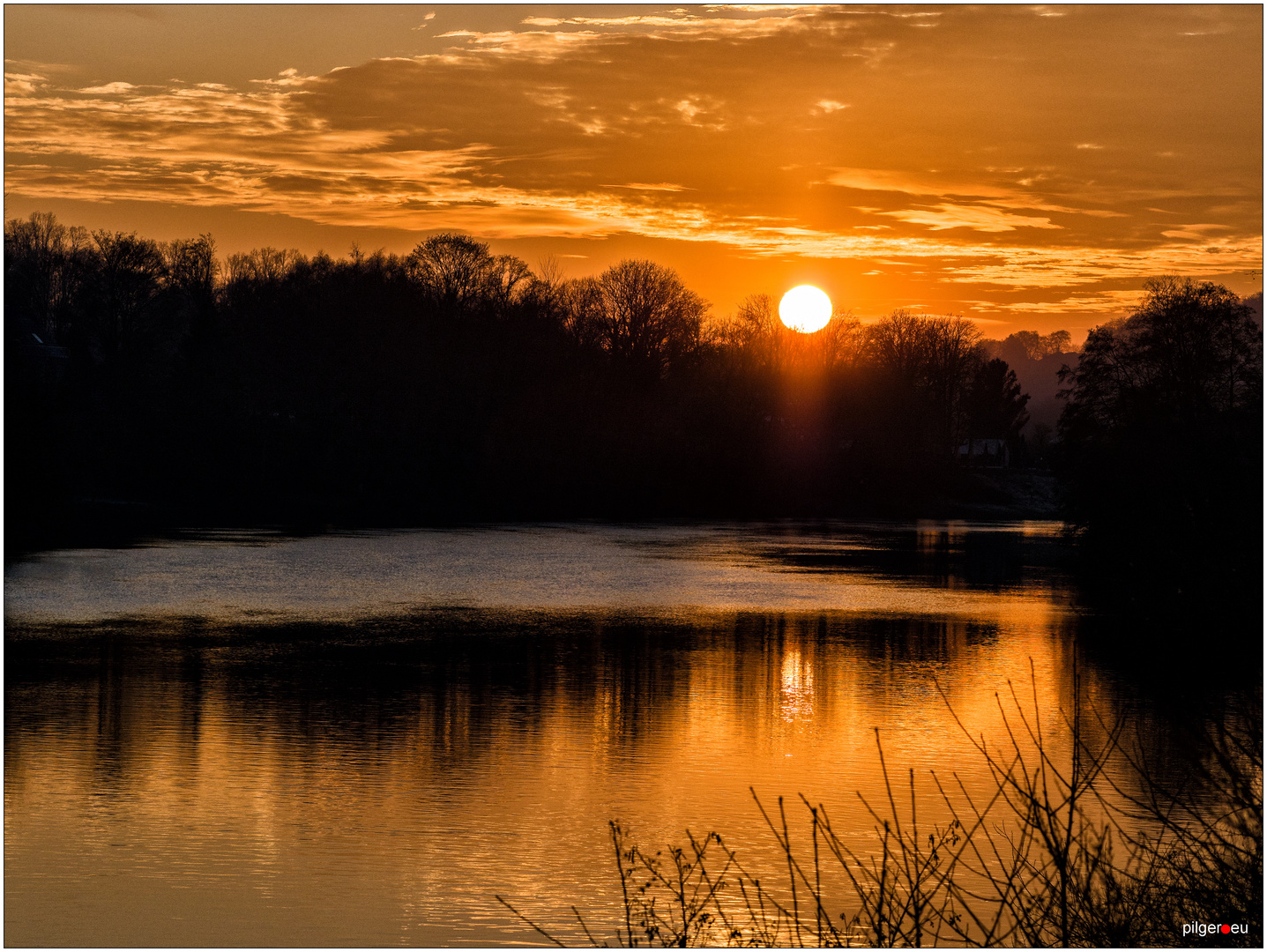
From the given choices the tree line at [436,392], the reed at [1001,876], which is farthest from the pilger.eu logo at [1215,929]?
the tree line at [436,392]

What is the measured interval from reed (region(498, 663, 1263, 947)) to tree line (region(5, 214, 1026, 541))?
5018 centimetres

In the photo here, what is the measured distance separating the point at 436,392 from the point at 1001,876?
65.6 m

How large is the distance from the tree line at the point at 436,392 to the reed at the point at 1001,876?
50.2m

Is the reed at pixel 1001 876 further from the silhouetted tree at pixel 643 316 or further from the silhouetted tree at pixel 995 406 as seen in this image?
the silhouetted tree at pixel 995 406

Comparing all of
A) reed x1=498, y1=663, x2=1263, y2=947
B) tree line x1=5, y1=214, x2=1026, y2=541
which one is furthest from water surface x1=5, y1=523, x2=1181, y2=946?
tree line x1=5, y1=214, x2=1026, y2=541

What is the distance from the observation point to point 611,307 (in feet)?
275

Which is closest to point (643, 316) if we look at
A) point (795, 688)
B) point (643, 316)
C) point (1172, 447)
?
point (643, 316)

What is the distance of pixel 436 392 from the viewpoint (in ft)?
244

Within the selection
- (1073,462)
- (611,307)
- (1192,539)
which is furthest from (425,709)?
(611,307)

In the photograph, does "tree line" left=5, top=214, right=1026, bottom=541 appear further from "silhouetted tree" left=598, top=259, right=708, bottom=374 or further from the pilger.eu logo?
the pilger.eu logo

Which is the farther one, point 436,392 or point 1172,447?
point 436,392

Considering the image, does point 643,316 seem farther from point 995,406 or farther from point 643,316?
point 995,406

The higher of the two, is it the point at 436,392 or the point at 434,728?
the point at 436,392

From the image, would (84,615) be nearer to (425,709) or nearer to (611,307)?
(425,709)
